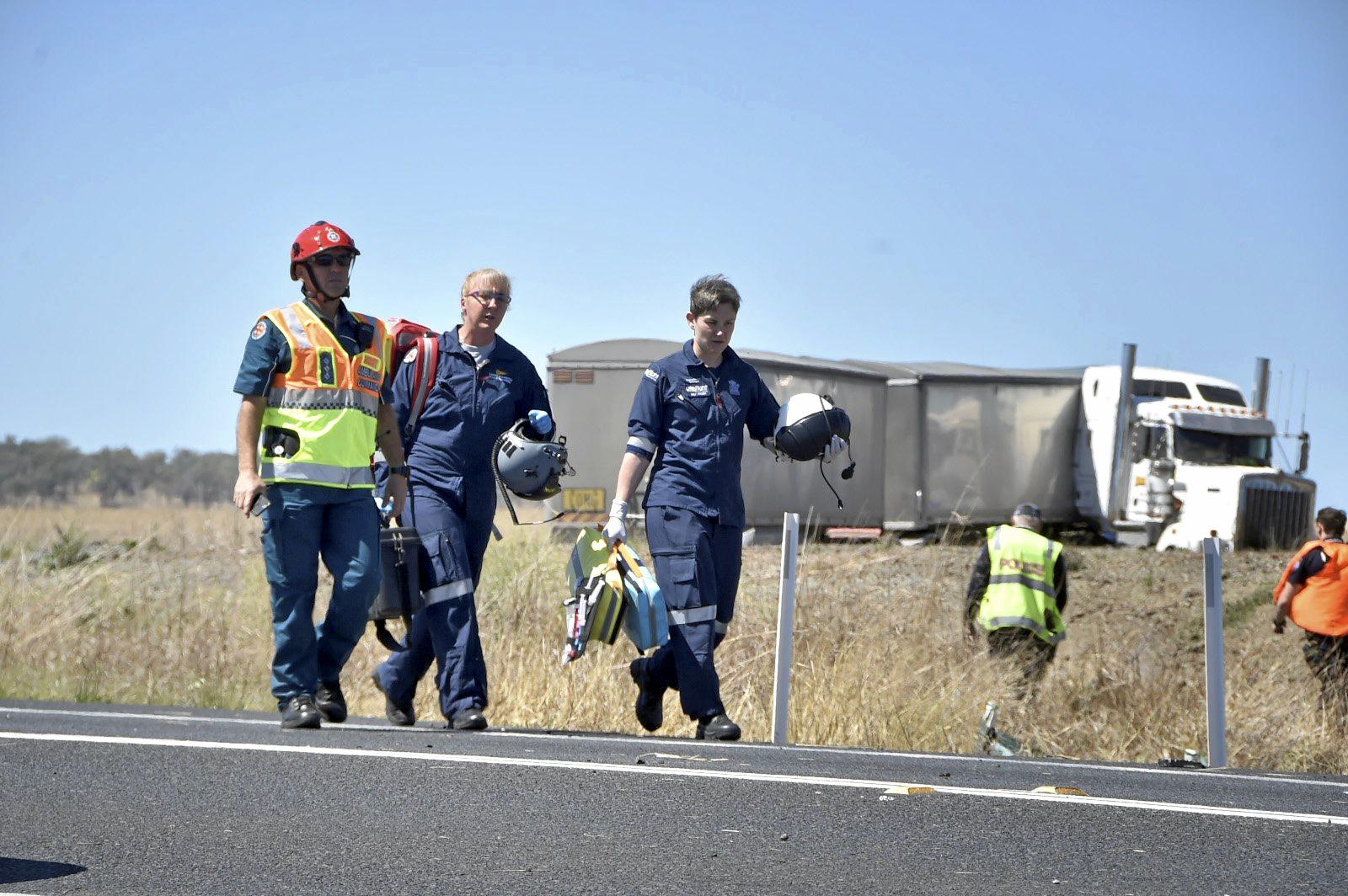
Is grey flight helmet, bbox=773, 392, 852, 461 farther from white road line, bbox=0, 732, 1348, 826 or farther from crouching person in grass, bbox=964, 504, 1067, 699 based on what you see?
crouching person in grass, bbox=964, 504, 1067, 699

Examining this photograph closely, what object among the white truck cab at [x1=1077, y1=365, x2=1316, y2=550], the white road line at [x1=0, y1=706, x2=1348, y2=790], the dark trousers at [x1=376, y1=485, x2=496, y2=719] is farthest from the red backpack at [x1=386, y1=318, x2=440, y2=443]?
the white truck cab at [x1=1077, y1=365, x2=1316, y2=550]

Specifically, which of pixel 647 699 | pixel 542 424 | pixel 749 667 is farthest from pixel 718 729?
pixel 749 667

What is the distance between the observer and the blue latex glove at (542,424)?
775 cm

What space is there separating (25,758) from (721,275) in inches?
137

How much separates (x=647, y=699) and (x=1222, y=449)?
62.7 ft

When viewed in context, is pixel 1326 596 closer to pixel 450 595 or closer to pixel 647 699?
pixel 647 699

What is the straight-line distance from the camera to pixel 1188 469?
25.0 metres

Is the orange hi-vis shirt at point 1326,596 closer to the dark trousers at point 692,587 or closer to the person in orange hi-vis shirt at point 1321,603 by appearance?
the person in orange hi-vis shirt at point 1321,603

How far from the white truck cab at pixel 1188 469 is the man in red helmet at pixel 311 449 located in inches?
752

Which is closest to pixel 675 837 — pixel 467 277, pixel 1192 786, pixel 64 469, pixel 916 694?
pixel 1192 786

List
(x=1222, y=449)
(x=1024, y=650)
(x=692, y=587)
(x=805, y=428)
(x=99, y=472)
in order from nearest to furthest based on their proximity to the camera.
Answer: (x=692, y=587) → (x=805, y=428) → (x=1024, y=650) → (x=1222, y=449) → (x=99, y=472)

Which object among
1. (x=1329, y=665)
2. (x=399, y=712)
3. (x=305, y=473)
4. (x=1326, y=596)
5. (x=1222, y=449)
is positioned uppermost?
(x=1222, y=449)

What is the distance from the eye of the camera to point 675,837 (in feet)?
15.1

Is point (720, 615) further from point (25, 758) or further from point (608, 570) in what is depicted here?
point (25, 758)
